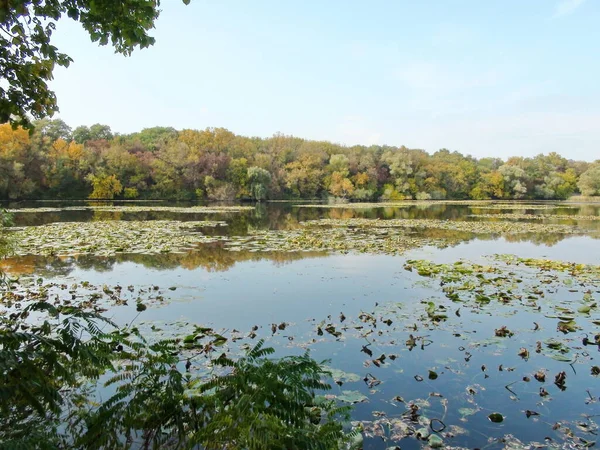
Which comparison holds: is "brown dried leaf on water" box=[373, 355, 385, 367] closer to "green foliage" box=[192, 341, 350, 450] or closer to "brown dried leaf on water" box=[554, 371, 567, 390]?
"brown dried leaf on water" box=[554, 371, 567, 390]

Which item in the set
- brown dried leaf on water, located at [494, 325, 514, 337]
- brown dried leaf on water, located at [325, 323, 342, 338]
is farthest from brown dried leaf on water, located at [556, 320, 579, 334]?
brown dried leaf on water, located at [325, 323, 342, 338]

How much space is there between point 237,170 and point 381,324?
58558 millimetres

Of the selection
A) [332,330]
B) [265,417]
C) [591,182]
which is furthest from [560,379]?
[591,182]

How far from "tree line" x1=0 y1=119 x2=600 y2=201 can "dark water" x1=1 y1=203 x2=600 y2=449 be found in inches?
1815

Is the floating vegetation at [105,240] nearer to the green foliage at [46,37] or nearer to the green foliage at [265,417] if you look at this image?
the green foliage at [46,37]

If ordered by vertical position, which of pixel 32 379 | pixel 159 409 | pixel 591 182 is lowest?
pixel 159 409

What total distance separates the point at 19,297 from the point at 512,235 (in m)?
18.9

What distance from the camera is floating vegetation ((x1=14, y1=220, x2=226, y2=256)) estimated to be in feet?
42.8

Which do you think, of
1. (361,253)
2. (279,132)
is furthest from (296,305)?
(279,132)

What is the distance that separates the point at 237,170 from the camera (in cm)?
6300

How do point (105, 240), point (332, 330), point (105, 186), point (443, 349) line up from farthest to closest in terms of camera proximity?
point (105, 186) < point (105, 240) < point (332, 330) < point (443, 349)

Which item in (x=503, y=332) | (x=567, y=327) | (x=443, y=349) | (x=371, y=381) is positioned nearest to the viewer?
(x=371, y=381)

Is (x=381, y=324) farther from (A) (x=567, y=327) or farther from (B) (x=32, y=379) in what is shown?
(B) (x=32, y=379)

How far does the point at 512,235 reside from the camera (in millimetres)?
18469
